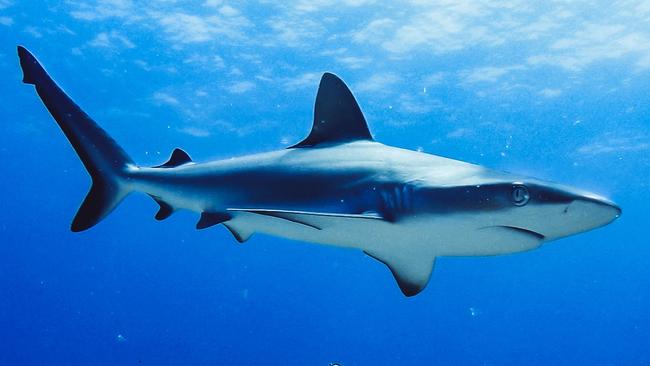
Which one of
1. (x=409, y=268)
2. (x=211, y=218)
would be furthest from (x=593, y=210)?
(x=211, y=218)

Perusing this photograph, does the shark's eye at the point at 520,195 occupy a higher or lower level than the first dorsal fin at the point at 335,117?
lower

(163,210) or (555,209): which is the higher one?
(163,210)

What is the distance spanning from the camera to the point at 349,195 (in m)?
3.94

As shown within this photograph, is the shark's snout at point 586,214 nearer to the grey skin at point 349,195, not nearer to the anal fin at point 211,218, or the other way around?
the grey skin at point 349,195

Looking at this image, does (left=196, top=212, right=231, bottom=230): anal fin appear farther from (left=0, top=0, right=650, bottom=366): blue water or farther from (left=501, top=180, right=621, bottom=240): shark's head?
(left=0, top=0, right=650, bottom=366): blue water

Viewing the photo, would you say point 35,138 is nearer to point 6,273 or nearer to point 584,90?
point 584,90

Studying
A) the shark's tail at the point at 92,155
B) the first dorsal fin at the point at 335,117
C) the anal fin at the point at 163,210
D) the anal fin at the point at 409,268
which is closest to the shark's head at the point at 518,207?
the anal fin at the point at 409,268

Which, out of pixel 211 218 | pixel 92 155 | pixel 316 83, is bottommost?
pixel 211 218

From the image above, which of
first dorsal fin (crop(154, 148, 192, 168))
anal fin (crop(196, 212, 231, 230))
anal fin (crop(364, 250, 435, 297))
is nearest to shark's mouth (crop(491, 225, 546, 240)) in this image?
anal fin (crop(364, 250, 435, 297))

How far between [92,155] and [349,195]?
2.59 metres

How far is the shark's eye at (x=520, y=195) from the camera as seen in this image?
299 cm

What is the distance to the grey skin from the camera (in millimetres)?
3121

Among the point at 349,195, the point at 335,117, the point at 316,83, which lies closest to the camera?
the point at 349,195

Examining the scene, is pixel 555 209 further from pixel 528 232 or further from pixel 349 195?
pixel 349 195
